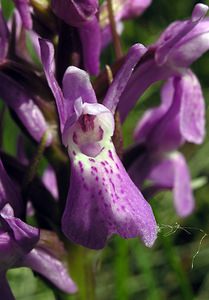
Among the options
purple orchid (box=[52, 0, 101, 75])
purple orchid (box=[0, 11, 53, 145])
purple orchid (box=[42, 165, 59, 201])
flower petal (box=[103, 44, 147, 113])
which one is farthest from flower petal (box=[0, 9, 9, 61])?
purple orchid (box=[42, 165, 59, 201])

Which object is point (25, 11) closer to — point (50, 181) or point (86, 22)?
point (86, 22)

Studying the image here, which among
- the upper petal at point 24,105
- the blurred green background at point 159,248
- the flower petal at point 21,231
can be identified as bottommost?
the blurred green background at point 159,248

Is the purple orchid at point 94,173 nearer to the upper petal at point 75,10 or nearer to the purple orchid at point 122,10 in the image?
the upper petal at point 75,10

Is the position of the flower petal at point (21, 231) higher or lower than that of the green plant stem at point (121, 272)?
higher

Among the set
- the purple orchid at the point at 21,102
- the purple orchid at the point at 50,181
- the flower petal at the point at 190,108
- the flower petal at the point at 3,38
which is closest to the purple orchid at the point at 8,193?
the purple orchid at the point at 21,102

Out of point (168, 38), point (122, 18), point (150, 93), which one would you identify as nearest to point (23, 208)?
point (168, 38)

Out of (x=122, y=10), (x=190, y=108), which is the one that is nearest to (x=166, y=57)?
(x=190, y=108)

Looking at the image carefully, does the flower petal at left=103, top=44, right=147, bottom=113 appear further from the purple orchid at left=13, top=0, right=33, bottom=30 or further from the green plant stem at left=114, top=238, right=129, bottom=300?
the green plant stem at left=114, top=238, right=129, bottom=300
